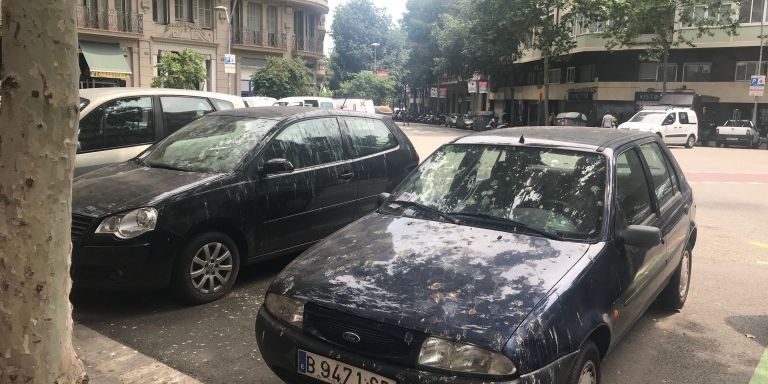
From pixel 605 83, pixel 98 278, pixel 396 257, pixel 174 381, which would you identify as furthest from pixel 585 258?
pixel 605 83

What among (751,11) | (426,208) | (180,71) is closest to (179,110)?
(426,208)

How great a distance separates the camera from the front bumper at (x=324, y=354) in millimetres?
2564

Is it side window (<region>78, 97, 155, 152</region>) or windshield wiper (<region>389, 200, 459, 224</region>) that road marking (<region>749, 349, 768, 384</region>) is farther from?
side window (<region>78, 97, 155, 152</region>)

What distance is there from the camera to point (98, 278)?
4430 mm

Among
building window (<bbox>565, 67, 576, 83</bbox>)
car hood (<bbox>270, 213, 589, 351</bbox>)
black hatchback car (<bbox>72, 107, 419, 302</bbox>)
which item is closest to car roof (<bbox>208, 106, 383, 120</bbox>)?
black hatchback car (<bbox>72, 107, 419, 302</bbox>)

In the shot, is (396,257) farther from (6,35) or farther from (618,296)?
(6,35)

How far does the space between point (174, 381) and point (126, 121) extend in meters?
4.57

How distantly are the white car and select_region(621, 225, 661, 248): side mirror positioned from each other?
79.4 ft

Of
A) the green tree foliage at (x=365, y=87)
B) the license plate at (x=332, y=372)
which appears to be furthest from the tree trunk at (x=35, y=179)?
the green tree foliage at (x=365, y=87)

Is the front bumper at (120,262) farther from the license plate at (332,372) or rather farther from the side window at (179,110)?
the side window at (179,110)

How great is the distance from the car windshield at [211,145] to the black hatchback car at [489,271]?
176 centimetres

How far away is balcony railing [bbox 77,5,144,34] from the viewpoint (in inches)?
1177

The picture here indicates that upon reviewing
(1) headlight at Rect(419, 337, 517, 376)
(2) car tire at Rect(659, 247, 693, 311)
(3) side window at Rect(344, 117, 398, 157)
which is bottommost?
(2) car tire at Rect(659, 247, 693, 311)

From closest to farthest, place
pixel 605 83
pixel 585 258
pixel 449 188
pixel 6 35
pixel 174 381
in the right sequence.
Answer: pixel 6 35
pixel 585 258
pixel 174 381
pixel 449 188
pixel 605 83
